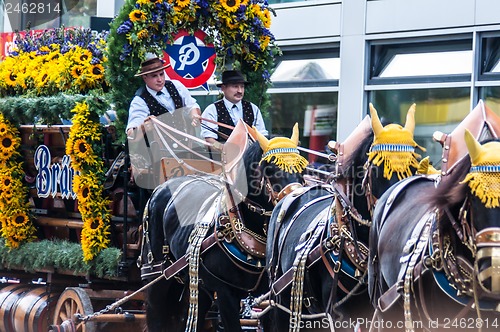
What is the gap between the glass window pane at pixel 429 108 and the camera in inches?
488

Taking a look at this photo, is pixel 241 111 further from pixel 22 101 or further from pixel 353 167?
pixel 353 167

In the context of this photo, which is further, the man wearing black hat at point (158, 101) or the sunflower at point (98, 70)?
the sunflower at point (98, 70)

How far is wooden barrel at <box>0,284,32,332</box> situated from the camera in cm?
959

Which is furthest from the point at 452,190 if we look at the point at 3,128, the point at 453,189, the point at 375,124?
the point at 3,128

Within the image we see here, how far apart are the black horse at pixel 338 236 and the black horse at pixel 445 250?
1.08 feet

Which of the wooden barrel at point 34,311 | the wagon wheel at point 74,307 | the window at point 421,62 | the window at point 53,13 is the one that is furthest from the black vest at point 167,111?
the window at point 53,13

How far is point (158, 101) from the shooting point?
28.2ft

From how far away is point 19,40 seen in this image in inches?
409

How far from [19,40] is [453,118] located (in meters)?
5.71

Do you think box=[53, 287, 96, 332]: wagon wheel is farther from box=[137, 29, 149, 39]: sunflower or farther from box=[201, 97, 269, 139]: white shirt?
box=[137, 29, 149, 39]: sunflower

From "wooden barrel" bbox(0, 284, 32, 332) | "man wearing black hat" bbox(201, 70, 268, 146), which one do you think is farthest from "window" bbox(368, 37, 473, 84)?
"wooden barrel" bbox(0, 284, 32, 332)

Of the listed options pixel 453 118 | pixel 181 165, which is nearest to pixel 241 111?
pixel 181 165

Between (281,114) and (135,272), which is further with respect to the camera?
(281,114)

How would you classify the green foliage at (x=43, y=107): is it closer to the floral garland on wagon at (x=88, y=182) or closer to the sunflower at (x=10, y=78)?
the floral garland on wagon at (x=88, y=182)
